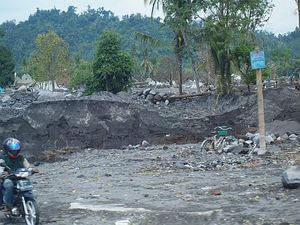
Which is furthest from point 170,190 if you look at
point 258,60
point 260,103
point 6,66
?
point 6,66

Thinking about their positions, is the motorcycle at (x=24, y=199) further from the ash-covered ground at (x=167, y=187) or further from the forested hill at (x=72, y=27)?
the forested hill at (x=72, y=27)

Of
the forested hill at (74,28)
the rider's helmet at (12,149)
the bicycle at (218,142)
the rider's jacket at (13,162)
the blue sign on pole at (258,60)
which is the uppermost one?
the forested hill at (74,28)

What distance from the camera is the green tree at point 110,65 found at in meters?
36.5

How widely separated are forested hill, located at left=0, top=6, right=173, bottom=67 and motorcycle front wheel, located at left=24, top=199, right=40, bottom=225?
315 feet

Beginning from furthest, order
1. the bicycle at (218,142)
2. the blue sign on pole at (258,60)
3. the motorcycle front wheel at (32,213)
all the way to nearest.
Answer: the bicycle at (218,142)
the blue sign on pole at (258,60)
the motorcycle front wheel at (32,213)

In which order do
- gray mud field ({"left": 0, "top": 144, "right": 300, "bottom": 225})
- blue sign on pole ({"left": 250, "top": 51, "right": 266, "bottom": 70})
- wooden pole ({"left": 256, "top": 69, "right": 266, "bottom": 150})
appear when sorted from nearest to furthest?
1. gray mud field ({"left": 0, "top": 144, "right": 300, "bottom": 225})
2. blue sign on pole ({"left": 250, "top": 51, "right": 266, "bottom": 70})
3. wooden pole ({"left": 256, "top": 69, "right": 266, "bottom": 150})

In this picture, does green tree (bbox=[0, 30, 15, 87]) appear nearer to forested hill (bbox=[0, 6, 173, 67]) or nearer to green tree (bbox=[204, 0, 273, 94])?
forested hill (bbox=[0, 6, 173, 67])

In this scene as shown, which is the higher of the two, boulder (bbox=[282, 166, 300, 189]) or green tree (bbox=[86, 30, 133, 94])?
green tree (bbox=[86, 30, 133, 94])

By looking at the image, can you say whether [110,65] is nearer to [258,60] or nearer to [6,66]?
[258,60]

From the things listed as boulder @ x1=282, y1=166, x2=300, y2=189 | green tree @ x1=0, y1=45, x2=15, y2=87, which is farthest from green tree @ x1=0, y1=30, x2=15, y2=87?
boulder @ x1=282, y1=166, x2=300, y2=189

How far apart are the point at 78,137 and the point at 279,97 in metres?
10.5

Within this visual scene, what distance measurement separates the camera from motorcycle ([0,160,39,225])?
7.88 meters

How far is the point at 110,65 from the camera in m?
36.3

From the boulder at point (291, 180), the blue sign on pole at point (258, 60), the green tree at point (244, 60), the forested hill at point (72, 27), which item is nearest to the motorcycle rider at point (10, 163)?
the boulder at point (291, 180)
